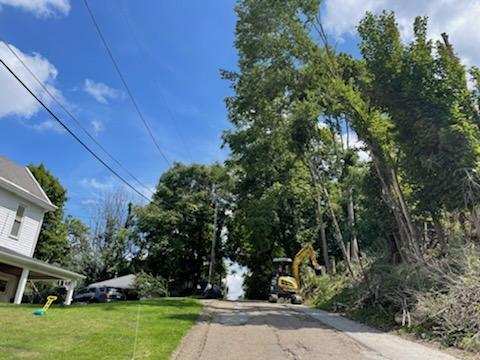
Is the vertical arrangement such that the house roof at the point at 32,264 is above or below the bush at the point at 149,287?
below

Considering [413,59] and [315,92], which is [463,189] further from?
[315,92]

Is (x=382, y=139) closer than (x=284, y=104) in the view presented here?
Yes

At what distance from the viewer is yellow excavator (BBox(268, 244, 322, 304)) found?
981 inches

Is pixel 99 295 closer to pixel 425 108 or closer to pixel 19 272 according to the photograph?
pixel 19 272

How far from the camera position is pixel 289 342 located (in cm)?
970

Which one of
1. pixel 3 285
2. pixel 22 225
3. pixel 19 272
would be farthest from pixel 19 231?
pixel 3 285

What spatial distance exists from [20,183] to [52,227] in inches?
603

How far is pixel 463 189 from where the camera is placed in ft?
43.8

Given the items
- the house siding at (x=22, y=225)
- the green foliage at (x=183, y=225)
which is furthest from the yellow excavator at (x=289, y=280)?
the green foliage at (x=183, y=225)

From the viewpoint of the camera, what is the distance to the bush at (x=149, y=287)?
33.6m

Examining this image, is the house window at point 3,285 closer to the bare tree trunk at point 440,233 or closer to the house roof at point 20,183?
the house roof at point 20,183

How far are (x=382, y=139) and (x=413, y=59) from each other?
269 centimetres

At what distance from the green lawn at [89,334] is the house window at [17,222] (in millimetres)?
10508

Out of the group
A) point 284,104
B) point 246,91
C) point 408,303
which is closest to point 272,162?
point 284,104
